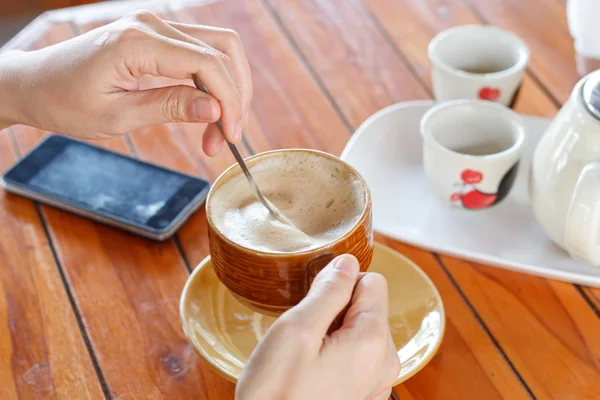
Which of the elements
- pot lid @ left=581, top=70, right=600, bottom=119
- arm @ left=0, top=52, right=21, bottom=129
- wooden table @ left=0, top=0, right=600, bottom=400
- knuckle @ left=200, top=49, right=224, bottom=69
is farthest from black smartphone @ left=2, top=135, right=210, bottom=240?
pot lid @ left=581, top=70, right=600, bottom=119

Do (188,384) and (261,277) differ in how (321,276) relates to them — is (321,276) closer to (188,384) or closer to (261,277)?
(261,277)

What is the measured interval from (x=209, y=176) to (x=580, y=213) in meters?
0.47

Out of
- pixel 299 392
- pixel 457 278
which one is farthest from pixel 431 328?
pixel 299 392

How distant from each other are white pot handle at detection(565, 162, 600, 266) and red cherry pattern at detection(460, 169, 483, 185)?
123 mm

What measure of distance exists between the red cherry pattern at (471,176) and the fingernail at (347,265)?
29 cm

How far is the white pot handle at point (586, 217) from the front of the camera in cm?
79

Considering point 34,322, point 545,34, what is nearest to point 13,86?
point 34,322

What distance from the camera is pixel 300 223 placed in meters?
0.78

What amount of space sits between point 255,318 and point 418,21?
66 centimetres

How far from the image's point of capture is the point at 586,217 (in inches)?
Answer: 31.5

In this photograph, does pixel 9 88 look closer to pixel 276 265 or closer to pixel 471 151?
pixel 276 265

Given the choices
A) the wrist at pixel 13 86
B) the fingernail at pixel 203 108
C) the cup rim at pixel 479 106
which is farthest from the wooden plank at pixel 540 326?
the wrist at pixel 13 86

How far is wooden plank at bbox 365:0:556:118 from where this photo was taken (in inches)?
46.9

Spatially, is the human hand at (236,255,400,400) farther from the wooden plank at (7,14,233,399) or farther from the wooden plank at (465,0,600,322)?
the wooden plank at (465,0,600,322)
